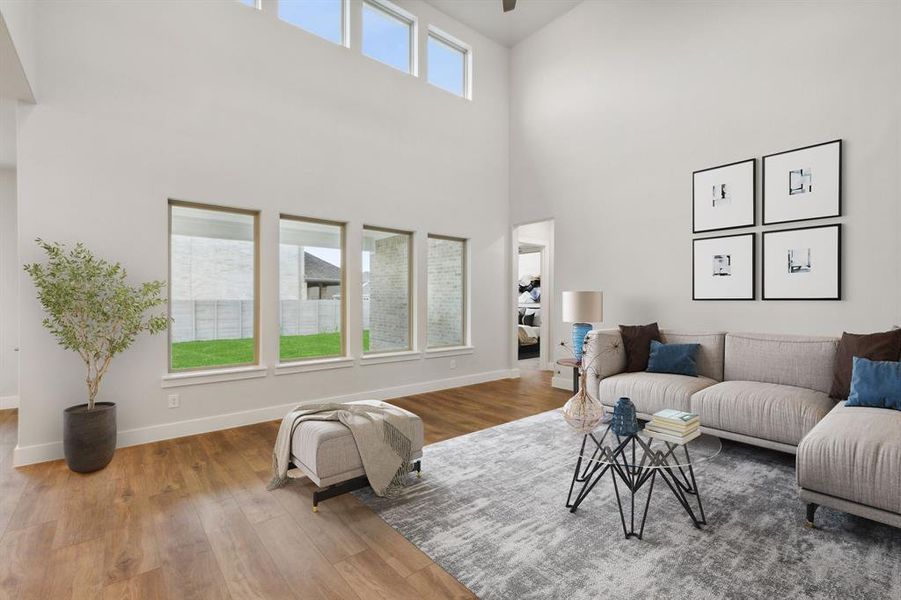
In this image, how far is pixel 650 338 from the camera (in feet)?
14.6

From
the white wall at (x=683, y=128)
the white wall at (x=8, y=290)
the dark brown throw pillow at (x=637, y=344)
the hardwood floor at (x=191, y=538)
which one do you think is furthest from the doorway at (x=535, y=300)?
the white wall at (x=8, y=290)

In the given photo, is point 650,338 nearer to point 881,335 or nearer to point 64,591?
point 881,335

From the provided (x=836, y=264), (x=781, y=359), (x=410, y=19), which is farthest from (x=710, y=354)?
(x=410, y=19)

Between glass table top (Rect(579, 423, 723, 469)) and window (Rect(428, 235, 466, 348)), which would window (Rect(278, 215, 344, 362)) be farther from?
glass table top (Rect(579, 423, 723, 469))

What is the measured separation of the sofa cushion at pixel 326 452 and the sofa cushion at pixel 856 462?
2.51 metres

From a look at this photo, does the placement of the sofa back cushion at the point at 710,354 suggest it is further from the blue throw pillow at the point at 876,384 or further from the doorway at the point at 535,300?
the doorway at the point at 535,300

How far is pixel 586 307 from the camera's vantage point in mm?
4977

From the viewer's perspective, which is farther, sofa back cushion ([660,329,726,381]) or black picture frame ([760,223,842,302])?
sofa back cushion ([660,329,726,381])

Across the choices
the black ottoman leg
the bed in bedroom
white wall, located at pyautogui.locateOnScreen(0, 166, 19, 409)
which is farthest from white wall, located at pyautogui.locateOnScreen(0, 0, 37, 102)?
the bed in bedroom

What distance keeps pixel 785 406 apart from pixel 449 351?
12.2 ft

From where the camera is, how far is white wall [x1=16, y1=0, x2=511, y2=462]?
338 centimetres

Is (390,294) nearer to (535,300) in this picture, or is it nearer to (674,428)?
(674,428)

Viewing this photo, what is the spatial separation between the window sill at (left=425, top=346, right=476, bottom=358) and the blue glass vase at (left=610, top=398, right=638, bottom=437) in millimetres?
3551

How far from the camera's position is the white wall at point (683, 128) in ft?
11.7
